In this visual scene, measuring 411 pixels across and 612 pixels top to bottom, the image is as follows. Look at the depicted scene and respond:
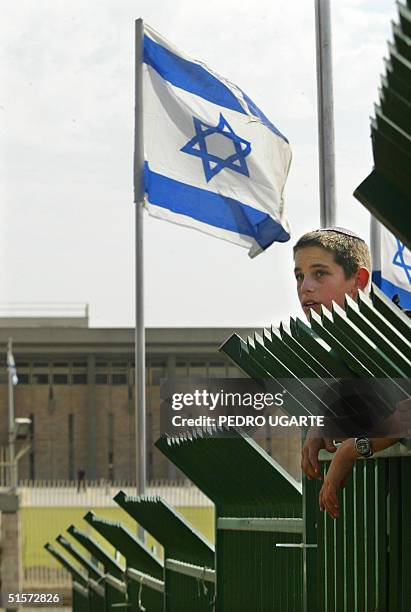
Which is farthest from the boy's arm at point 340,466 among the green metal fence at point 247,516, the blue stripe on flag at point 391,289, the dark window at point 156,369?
the dark window at point 156,369

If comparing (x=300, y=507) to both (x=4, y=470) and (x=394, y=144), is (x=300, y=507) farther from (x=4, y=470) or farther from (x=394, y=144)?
(x=4, y=470)

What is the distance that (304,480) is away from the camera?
6.00 m

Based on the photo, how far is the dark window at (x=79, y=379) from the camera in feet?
266

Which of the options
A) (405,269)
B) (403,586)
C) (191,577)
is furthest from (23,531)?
(403,586)

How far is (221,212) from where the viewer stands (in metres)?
15.5

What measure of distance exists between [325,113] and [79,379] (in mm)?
70387

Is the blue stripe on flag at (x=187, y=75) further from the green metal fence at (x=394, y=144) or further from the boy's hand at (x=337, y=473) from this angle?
the green metal fence at (x=394, y=144)

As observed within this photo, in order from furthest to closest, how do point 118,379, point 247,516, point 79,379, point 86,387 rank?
point 118,379
point 79,379
point 86,387
point 247,516

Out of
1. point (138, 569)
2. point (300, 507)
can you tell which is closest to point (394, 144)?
point (300, 507)

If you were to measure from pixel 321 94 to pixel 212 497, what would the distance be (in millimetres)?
4907

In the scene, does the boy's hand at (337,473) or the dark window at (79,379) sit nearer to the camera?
the boy's hand at (337,473)

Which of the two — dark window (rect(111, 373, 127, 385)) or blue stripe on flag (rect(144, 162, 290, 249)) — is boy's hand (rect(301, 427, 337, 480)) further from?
dark window (rect(111, 373, 127, 385))

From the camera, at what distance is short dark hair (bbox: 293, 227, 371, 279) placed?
5.01 meters

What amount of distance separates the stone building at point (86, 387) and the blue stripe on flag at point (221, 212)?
6253 centimetres
